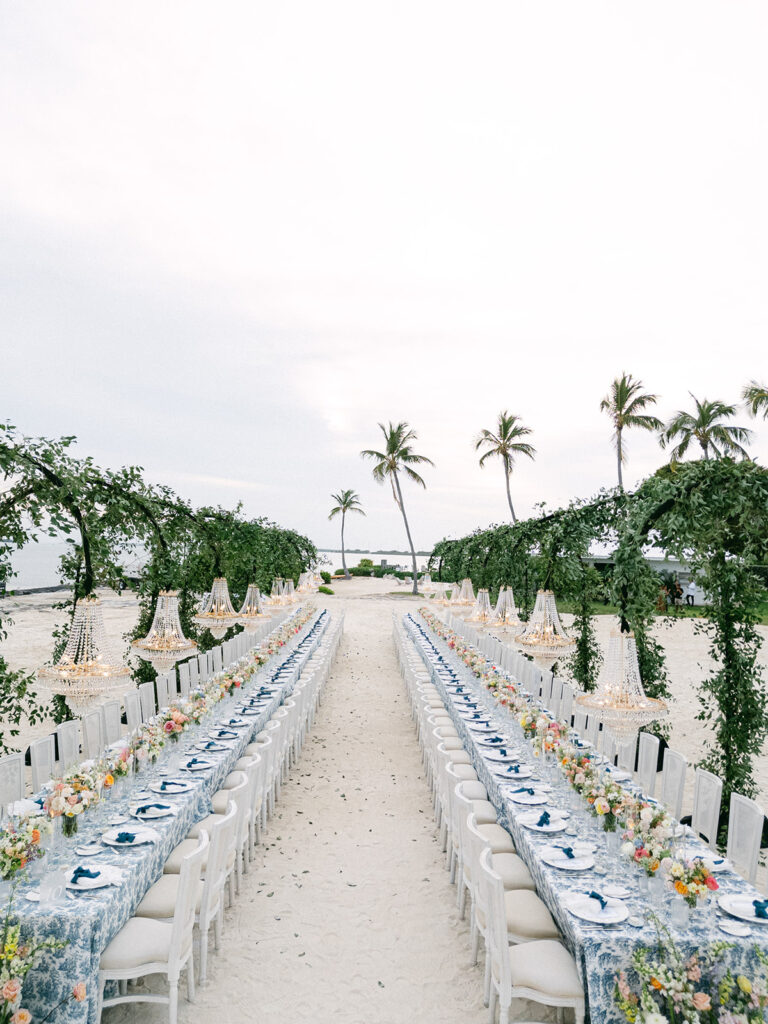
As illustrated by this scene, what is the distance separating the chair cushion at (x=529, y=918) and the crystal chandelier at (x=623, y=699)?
51.1 inches

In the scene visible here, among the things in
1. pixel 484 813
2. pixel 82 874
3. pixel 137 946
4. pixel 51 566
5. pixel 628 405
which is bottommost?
pixel 484 813

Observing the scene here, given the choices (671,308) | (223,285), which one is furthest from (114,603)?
(671,308)

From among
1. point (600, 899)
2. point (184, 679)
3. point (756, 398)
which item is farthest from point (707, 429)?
point (600, 899)

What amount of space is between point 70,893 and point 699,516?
178 inches

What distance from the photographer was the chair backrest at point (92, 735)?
585 cm

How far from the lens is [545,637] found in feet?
23.4

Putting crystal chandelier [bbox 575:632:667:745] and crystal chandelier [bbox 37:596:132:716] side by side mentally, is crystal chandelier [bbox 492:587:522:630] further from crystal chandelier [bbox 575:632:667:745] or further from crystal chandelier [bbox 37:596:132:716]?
crystal chandelier [bbox 37:596:132:716]

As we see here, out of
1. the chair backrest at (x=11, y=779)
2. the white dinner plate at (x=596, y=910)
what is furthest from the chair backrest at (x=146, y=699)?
the white dinner plate at (x=596, y=910)

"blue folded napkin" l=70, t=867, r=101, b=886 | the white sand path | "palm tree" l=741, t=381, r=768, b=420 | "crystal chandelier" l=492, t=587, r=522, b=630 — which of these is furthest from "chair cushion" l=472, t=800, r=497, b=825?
"palm tree" l=741, t=381, r=768, b=420

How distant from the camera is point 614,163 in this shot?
717cm

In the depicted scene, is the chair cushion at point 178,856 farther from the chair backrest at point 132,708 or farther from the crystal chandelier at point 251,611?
the crystal chandelier at point 251,611

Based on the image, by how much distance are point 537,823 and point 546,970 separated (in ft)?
3.36

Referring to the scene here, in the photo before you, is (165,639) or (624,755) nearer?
(624,755)

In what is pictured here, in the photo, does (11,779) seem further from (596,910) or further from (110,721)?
(596,910)
